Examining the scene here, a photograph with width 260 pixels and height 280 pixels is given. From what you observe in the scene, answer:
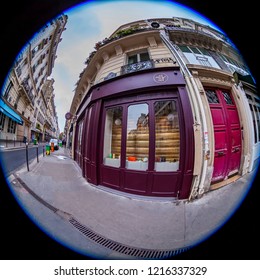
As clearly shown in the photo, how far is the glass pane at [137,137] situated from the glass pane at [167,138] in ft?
0.19

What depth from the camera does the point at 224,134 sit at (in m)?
0.66

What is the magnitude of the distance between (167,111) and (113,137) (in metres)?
0.31

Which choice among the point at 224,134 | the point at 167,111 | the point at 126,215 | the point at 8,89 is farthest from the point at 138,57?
the point at 126,215

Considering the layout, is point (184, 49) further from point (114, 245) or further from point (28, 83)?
point (114, 245)

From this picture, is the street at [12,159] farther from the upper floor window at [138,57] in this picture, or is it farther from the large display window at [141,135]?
the upper floor window at [138,57]

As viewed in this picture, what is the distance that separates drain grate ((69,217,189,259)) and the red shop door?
16.6 inches

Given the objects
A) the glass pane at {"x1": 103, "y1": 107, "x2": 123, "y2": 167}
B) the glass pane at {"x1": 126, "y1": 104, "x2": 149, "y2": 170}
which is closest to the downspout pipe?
the glass pane at {"x1": 126, "y1": 104, "x2": 149, "y2": 170}

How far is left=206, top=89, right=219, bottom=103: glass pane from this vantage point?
0.66 metres

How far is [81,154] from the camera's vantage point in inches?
32.2

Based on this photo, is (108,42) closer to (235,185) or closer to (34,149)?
(34,149)

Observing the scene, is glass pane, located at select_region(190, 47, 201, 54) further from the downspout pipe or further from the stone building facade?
the stone building facade

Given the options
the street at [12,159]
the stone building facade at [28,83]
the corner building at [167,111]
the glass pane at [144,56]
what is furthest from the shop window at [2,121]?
the glass pane at [144,56]

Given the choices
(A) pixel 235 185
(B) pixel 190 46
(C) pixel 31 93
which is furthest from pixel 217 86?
(C) pixel 31 93

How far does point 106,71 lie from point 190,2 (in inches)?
26.3
